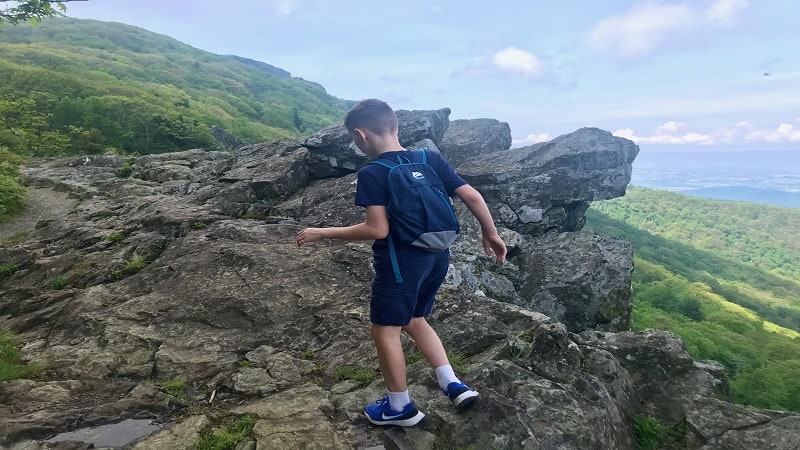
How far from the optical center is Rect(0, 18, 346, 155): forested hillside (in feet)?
152

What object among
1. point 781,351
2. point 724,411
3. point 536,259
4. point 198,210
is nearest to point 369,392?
point 724,411

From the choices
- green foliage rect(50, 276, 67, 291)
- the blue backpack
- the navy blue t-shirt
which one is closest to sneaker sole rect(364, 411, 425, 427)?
the blue backpack

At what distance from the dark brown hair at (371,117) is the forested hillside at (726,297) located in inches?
428

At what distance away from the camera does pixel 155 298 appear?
8.45 metres

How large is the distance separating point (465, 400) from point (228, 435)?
247cm

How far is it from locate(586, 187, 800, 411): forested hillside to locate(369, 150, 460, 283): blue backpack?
10058mm

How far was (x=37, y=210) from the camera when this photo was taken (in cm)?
2122

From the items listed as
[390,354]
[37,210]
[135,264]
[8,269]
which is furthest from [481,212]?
[37,210]

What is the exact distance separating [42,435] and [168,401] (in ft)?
3.97

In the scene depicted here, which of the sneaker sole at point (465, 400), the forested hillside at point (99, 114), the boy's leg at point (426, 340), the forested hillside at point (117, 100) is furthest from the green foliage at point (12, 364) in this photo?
the forested hillside at point (99, 114)

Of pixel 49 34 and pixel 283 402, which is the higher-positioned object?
pixel 49 34

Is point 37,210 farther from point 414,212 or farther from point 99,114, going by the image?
point 99,114

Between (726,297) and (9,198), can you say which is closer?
(9,198)

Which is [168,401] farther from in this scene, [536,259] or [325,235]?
[536,259]
